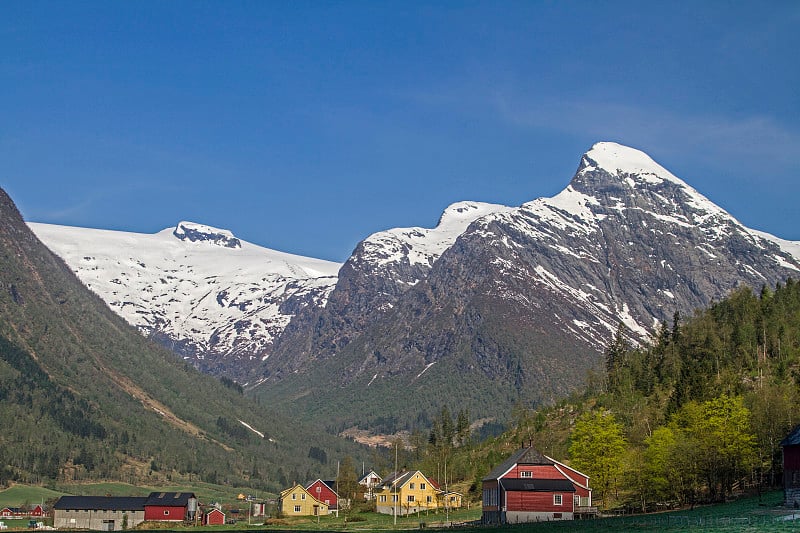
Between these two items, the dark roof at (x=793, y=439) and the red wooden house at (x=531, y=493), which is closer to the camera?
the dark roof at (x=793, y=439)

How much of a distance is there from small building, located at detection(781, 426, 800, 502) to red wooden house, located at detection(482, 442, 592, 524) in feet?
108

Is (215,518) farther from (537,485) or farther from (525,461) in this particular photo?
(537,485)

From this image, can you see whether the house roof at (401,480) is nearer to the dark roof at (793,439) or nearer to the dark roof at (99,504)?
the dark roof at (99,504)

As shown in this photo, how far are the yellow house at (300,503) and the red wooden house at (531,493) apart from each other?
5940cm

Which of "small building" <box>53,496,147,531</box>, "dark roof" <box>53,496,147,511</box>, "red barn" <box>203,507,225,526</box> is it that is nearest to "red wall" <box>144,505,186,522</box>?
"small building" <box>53,496,147,531</box>

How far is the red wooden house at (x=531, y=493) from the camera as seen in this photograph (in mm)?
130000

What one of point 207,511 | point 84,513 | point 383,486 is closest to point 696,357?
point 383,486

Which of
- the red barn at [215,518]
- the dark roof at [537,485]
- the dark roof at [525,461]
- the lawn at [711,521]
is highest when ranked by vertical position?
the dark roof at [525,461]

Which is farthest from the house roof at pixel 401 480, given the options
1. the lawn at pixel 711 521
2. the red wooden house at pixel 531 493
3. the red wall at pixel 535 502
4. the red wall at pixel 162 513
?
the lawn at pixel 711 521

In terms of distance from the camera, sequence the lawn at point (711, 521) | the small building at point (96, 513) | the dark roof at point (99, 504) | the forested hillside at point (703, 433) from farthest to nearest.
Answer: the dark roof at point (99, 504), the small building at point (96, 513), the forested hillside at point (703, 433), the lawn at point (711, 521)

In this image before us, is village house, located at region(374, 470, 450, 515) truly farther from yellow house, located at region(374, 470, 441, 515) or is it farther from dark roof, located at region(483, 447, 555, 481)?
dark roof, located at region(483, 447, 555, 481)

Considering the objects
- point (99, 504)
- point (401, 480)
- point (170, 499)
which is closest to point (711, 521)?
point (401, 480)

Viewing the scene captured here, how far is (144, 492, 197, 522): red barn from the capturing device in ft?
606

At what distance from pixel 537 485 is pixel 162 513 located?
259 ft
